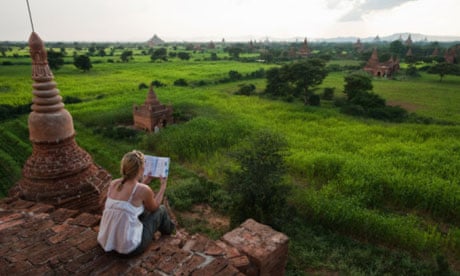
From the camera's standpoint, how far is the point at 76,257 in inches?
112

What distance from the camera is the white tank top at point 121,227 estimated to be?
273cm

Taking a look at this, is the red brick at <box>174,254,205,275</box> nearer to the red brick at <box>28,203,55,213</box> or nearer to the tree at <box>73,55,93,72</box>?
the red brick at <box>28,203,55,213</box>

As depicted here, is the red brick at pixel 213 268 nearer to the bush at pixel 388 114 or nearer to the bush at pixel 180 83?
the bush at pixel 388 114

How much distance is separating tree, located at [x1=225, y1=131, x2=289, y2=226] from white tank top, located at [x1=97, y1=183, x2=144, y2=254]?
5.81 meters

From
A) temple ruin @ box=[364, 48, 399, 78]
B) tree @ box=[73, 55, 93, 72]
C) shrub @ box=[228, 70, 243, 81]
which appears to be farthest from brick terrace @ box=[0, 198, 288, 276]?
temple ruin @ box=[364, 48, 399, 78]

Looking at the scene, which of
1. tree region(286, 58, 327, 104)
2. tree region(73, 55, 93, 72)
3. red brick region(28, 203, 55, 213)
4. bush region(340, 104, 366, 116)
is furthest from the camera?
tree region(73, 55, 93, 72)

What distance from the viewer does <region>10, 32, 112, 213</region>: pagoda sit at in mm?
4723

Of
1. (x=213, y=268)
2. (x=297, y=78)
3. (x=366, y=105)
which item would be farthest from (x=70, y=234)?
(x=297, y=78)

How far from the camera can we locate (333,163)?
1230cm

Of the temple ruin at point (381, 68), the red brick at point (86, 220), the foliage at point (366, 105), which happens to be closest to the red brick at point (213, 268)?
the red brick at point (86, 220)

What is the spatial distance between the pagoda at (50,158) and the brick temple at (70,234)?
14 mm

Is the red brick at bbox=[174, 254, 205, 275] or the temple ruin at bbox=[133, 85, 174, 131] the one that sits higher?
the red brick at bbox=[174, 254, 205, 275]

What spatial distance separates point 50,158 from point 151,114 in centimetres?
1403

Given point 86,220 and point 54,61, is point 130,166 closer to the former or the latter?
point 86,220
